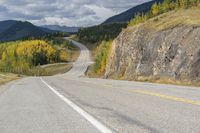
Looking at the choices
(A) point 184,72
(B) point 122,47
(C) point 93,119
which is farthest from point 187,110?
(B) point 122,47

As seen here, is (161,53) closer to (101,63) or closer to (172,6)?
(172,6)

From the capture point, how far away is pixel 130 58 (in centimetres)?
5650

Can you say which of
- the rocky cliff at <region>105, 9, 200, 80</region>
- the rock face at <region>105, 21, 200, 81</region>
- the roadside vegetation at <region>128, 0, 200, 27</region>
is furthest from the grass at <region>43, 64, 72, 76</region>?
the rocky cliff at <region>105, 9, 200, 80</region>

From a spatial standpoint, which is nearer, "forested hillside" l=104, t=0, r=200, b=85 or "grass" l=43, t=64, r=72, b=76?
"forested hillside" l=104, t=0, r=200, b=85

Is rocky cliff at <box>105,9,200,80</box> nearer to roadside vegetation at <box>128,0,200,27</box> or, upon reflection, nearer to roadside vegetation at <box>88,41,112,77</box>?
roadside vegetation at <box>128,0,200,27</box>

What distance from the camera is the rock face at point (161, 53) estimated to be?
115ft

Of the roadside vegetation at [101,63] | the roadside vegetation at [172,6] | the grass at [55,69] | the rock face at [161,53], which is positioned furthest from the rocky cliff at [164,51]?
the grass at [55,69]

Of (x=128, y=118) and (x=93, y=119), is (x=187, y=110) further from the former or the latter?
(x=93, y=119)

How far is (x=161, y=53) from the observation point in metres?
43.2

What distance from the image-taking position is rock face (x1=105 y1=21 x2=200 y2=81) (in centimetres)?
3519

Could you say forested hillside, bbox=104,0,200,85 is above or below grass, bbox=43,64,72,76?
above

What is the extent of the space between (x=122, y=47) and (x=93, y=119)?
179 feet

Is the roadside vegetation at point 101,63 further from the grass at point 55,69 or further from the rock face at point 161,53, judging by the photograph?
the grass at point 55,69

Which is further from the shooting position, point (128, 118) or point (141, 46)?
point (141, 46)
